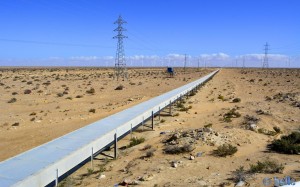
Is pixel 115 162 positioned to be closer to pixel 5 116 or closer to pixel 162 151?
pixel 162 151

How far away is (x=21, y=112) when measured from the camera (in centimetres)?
2130

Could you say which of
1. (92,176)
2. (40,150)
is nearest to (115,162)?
(92,176)

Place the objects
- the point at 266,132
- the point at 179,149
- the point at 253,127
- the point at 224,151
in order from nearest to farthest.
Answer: the point at 224,151, the point at 179,149, the point at 266,132, the point at 253,127

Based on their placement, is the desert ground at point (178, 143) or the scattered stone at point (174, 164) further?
the scattered stone at point (174, 164)

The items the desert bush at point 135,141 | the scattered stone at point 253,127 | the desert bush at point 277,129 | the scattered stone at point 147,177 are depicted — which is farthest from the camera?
the desert bush at point 277,129

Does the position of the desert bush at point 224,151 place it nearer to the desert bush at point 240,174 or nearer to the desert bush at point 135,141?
the desert bush at point 240,174

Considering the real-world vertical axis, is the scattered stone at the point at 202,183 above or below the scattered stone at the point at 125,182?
above

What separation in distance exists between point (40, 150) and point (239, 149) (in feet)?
20.0

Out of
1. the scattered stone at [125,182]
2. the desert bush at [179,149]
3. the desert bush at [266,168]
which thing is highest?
the desert bush at [266,168]

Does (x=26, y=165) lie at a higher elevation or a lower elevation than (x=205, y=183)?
higher

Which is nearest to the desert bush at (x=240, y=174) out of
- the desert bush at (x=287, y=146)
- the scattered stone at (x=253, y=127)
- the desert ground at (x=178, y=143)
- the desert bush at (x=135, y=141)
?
the desert ground at (x=178, y=143)

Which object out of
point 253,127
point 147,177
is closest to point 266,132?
point 253,127

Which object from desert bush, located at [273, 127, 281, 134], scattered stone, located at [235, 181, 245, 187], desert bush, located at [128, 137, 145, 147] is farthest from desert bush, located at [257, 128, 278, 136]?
scattered stone, located at [235, 181, 245, 187]

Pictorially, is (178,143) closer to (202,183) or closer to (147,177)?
(147,177)
